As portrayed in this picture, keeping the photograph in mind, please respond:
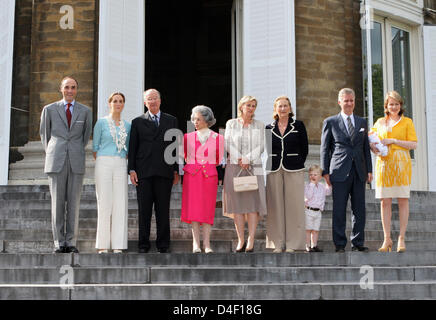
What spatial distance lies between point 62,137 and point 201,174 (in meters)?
1.44

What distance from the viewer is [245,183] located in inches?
274

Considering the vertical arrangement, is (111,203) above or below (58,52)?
below

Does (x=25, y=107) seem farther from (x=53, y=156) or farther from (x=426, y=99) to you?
(x=426, y=99)

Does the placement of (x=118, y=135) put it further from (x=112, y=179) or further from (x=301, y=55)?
(x=301, y=55)

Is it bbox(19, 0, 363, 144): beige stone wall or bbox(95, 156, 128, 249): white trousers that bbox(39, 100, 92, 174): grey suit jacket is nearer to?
bbox(95, 156, 128, 249): white trousers

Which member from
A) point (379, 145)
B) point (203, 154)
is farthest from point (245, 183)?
point (379, 145)

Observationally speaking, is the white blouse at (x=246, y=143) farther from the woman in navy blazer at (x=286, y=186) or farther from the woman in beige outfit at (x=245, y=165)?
the woman in navy blazer at (x=286, y=186)

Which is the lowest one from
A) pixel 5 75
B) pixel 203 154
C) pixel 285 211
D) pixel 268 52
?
pixel 285 211

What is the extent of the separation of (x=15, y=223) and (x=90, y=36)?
14.4 ft

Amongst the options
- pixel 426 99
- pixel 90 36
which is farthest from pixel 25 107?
pixel 426 99

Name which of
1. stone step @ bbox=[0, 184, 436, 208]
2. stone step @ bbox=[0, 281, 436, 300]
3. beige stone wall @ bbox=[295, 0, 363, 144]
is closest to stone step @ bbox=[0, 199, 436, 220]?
stone step @ bbox=[0, 184, 436, 208]

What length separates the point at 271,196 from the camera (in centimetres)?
709

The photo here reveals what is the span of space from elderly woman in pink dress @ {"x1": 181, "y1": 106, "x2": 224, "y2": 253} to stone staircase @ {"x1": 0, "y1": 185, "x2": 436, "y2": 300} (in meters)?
0.51

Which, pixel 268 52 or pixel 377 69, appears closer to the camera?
pixel 268 52
